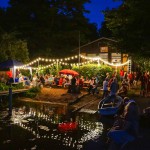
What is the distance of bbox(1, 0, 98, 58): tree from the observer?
3953 cm

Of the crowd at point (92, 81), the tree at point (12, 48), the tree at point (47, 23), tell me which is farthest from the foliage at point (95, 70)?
the tree at point (47, 23)

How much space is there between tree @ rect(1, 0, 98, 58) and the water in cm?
2318

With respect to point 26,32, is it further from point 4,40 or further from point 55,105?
point 55,105

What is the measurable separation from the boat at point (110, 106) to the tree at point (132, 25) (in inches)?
108

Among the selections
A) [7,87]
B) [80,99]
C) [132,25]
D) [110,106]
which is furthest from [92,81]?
[132,25]

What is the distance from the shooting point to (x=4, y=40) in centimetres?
3198

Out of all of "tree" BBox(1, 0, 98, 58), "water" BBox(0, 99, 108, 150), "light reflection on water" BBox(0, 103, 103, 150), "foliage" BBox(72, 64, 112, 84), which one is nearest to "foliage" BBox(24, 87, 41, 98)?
"light reflection on water" BBox(0, 103, 103, 150)

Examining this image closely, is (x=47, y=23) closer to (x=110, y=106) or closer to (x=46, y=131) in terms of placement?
(x=110, y=106)

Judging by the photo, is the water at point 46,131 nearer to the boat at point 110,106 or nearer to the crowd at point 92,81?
the boat at point 110,106

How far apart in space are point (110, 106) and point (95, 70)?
1294cm

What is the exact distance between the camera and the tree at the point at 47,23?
39.5 meters

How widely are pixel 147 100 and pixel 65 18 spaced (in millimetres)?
24188

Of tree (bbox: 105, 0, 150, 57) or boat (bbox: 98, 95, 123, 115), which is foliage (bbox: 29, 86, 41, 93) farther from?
tree (bbox: 105, 0, 150, 57)

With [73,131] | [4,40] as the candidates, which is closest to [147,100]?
[73,131]
